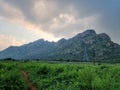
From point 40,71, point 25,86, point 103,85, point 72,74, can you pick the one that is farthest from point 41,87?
point 40,71

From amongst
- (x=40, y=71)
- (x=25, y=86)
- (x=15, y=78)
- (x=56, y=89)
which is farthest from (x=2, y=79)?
(x=40, y=71)

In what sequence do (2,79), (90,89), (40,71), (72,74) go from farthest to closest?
(40,71) → (72,74) → (2,79) → (90,89)

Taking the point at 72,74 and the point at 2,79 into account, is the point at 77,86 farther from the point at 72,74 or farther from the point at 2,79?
the point at 72,74

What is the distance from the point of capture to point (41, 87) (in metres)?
19.7

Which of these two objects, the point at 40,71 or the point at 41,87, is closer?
the point at 41,87

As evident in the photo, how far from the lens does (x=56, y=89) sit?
17938mm

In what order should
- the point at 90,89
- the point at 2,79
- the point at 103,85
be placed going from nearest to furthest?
the point at 103,85, the point at 90,89, the point at 2,79

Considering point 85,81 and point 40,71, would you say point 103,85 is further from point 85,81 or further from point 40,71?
point 40,71

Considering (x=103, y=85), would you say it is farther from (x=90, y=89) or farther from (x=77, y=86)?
(x=77, y=86)

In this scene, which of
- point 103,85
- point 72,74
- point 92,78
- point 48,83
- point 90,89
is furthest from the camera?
point 72,74

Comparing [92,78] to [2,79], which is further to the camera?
[2,79]

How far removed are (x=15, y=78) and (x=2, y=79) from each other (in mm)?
995

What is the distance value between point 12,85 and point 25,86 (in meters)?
0.92

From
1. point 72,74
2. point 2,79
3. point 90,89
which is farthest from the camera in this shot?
point 72,74
